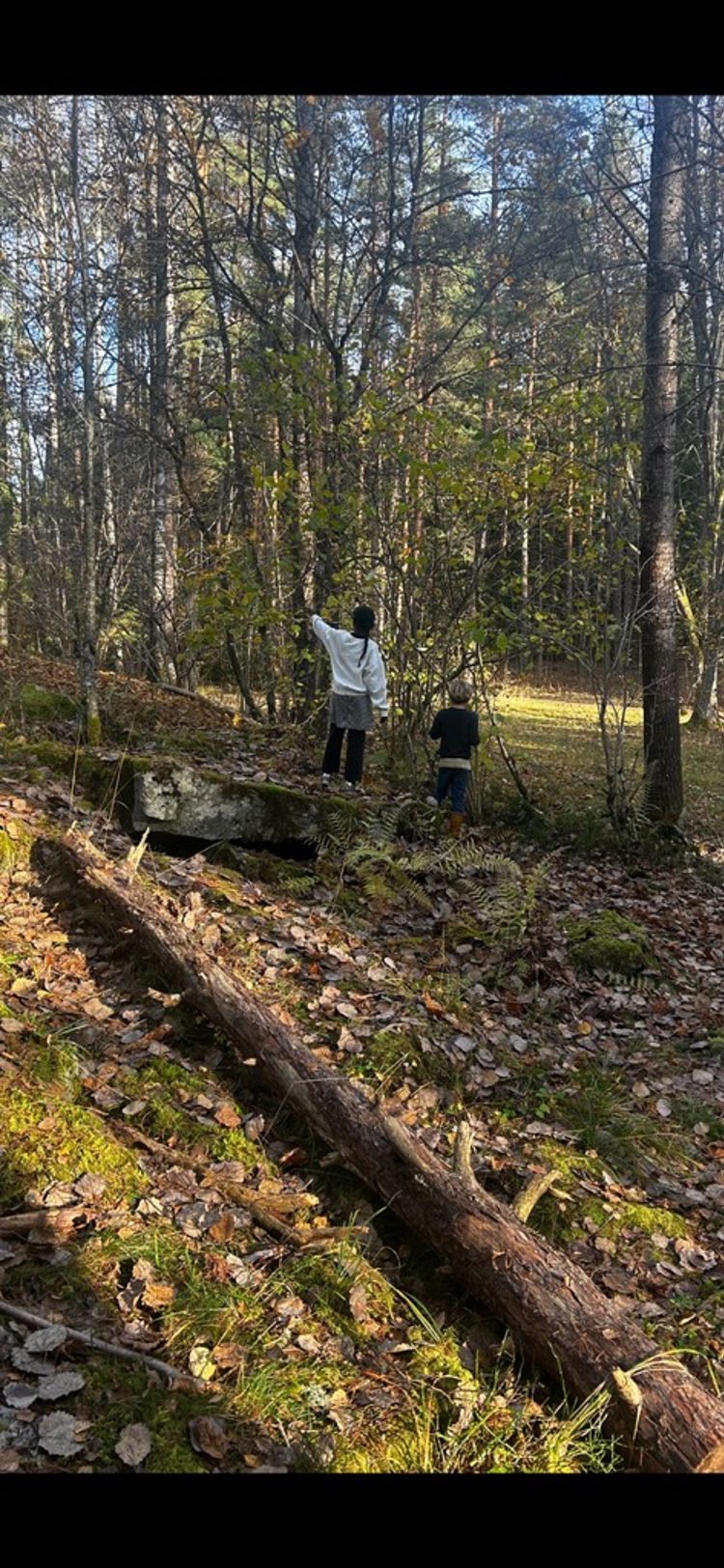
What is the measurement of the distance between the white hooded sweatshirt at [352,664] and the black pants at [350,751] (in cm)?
45

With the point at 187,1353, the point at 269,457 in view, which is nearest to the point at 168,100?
the point at 269,457

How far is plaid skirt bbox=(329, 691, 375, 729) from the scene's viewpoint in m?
8.68

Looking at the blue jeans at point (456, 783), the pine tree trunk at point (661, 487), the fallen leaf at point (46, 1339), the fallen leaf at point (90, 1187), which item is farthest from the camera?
the pine tree trunk at point (661, 487)

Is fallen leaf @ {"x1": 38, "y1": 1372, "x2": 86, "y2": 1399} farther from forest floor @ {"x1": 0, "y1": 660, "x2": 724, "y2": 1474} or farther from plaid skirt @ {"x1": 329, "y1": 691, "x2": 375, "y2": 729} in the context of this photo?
plaid skirt @ {"x1": 329, "y1": 691, "x2": 375, "y2": 729}

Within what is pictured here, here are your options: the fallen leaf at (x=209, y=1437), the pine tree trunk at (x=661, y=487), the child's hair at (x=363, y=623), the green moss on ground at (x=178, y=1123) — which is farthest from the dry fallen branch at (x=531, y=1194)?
the pine tree trunk at (x=661, y=487)

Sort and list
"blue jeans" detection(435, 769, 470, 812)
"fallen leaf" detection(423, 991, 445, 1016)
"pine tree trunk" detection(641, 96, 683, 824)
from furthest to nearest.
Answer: "pine tree trunk" detection(641, 96, 683, 824)
"blue jeans" detection(435, 769, 470, 812)
"fallen leaf" detection(423, 991, 445, 1016)

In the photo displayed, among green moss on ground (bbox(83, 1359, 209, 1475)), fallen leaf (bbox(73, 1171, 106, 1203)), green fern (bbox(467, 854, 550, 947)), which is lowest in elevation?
green moss on ground (bbox(83, 1359, 209, 1475))

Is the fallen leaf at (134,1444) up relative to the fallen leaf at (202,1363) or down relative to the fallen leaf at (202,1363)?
up

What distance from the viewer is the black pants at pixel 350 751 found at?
29.1 feet

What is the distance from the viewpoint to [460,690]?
8453 mm

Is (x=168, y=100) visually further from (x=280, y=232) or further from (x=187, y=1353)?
(x=187, y=1353)

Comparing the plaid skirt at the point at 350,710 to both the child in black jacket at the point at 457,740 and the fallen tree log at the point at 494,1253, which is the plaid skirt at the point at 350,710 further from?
the fallen tree log at the point at 494,1253

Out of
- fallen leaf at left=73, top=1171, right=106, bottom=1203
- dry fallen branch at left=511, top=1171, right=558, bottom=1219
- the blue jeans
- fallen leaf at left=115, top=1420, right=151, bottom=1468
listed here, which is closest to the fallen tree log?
dry fallen branch at left=511, top=1171, right=558, bottom=1219

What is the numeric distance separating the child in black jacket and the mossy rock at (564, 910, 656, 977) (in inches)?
67.7
